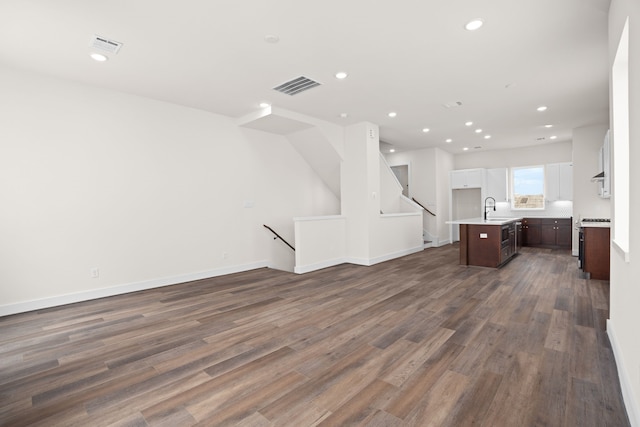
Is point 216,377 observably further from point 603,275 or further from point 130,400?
point 603,275

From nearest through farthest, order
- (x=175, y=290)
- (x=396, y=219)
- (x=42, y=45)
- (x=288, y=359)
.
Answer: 1. (x=288, y=359)
2. (x=42, y=45)
3. (x=175, y=290)
4. (x=396, y=219)

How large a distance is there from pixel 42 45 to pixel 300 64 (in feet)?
8.93

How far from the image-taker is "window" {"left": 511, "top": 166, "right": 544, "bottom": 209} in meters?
9.07

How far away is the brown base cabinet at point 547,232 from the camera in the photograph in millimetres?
8312

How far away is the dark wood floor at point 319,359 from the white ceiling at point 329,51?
2953 millimetres

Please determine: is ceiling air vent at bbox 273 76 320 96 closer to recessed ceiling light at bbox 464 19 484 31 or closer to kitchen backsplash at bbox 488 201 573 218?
recessed ceiling light at bbox 464 19 484 31

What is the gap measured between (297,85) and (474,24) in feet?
7.55

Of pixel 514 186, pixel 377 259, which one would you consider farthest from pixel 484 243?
pixel 514 186

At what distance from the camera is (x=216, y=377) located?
2264 millimetres

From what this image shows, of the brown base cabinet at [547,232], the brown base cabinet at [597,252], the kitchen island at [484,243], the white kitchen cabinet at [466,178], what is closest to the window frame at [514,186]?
the brown base cabinet at [547,232]

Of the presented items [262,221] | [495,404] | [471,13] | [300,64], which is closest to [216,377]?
[495,404]

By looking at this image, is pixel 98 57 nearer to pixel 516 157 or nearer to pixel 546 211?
pixel 516 157

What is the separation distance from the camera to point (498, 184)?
938 centimetres

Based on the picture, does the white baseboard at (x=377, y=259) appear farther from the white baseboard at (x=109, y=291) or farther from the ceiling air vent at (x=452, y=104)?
the ceiling air vent at (x=452, y=104)
